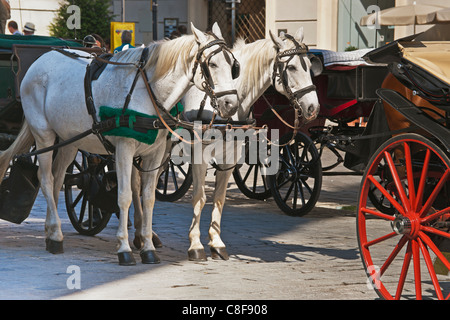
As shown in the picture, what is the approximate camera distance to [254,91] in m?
7.18

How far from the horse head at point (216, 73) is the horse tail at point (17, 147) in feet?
6.40

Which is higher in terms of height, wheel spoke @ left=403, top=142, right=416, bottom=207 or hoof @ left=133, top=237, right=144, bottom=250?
wheel spoke @ left=403, top=142, right=416, bottom=207

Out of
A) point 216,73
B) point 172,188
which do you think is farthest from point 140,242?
point 172,188

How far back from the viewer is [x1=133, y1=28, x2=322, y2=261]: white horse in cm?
704

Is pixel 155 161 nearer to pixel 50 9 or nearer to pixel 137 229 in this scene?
pixel 137 229

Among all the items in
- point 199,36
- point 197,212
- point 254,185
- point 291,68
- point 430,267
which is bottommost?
point 254,185

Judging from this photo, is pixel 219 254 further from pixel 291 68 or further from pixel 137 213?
pixel 291 68

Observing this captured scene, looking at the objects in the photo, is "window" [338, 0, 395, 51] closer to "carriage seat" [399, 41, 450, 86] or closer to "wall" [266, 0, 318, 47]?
"wall" [266, 0, 318, 47]

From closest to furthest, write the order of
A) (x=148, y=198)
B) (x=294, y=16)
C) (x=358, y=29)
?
(x=148, y=198)
(x=358, y=29)
(x=294, y=16)

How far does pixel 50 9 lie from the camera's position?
80.7ft

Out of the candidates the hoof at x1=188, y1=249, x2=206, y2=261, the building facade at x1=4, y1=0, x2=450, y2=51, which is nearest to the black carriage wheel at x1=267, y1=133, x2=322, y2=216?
the hoof at x1=188, y1=249, x2=206, y2=261

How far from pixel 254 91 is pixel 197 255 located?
1436 millimetres
